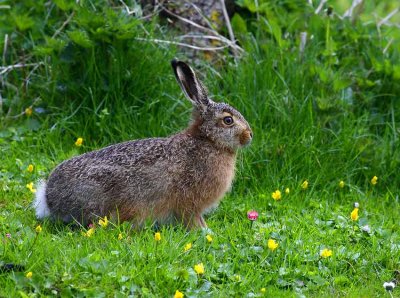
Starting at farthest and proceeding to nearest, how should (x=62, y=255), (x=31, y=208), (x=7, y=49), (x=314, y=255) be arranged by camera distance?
1. (x=7, y=49)
2. (x=31, y=208)
3. (x=314, y=255)
4. (x=62, y=255)

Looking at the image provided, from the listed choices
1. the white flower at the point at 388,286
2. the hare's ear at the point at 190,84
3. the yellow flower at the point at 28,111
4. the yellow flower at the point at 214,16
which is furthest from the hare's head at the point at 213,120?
the yellow flower at the point at 214,16

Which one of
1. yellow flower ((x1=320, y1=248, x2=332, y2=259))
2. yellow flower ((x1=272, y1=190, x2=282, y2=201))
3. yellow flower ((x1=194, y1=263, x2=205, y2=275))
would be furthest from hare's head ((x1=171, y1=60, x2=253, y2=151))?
yellow flower ((x1=194, y1=263, x2=205, y2=275))

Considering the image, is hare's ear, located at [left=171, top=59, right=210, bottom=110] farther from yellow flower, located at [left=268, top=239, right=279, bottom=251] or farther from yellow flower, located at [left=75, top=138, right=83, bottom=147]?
yellow flower, located at [left=268, top=239, right=279, bottom=251]

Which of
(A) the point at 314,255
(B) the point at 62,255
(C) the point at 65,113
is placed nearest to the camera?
(B) the point at 62,255

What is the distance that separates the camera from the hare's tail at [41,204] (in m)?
5.75

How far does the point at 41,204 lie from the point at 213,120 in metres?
1.38

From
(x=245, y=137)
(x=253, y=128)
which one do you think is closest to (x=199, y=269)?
(x=245, y=137)

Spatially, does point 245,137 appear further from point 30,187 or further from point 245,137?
point 30,187

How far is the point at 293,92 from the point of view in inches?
289

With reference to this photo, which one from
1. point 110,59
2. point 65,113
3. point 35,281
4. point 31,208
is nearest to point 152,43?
point 110,59

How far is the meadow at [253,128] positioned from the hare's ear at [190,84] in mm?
822

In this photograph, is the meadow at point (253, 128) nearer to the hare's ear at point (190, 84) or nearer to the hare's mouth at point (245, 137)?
the hare's mouth at point (245, 137)

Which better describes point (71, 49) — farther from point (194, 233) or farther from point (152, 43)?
point (194, 233)

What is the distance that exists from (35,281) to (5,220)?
1.14 m
